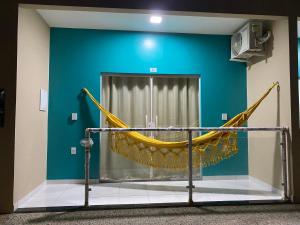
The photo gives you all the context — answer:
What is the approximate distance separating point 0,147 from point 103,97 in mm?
1791

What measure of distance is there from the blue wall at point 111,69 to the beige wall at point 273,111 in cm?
66

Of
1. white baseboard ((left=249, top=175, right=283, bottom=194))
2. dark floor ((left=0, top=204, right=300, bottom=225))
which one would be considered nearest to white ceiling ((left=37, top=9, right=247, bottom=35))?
white baseboard ((left=249, top=175, right=283, bottom=194))

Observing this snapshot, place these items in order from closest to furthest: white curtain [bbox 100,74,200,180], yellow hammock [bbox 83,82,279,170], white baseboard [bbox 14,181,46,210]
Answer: white baseboard [bbox 14,181,46,210] → yellow hammock [bbox 83,82,279,170] → white curtain [bbox 100,74,200,180]

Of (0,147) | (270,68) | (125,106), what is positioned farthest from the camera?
(125,106)

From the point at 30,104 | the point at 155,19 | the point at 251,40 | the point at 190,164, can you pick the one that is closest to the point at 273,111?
the point at 251,40

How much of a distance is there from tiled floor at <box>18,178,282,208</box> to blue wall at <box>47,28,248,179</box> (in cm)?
62

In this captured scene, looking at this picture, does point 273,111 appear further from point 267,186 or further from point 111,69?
point 111,69

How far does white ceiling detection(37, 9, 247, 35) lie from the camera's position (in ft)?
11.3

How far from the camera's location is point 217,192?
10.4 ft

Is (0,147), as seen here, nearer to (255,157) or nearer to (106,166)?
(106,166)

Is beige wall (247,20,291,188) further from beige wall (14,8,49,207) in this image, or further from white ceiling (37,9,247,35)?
beige wall (14,8,49,207)

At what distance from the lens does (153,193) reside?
3072 mm

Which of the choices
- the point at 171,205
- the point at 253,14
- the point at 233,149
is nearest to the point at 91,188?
the point at 171,205

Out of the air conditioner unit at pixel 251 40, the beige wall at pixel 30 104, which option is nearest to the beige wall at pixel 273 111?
the air conditioner unit at pixel 251 40
